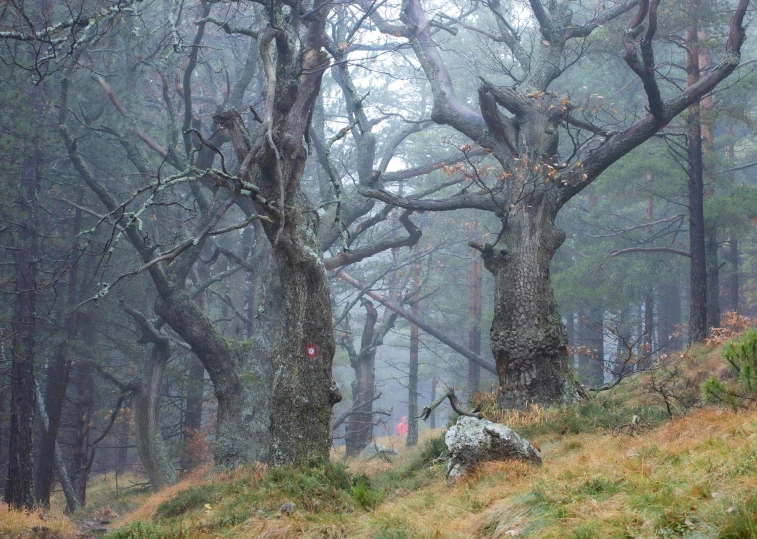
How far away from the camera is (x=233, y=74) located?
24844 mm

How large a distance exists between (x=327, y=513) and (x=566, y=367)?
6.24 metres

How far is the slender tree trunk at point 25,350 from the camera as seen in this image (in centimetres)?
1295

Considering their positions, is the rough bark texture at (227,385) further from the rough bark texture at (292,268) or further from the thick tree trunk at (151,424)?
the rough bark texture at (292,268)

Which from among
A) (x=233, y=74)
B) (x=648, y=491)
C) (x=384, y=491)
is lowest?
(x=384, y=491)

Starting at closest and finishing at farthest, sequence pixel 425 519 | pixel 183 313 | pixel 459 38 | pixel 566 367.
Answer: pixel 425 519
pixel 566 367
pixel 183 313
pixel 459 38

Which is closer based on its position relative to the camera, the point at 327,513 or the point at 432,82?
the point at 327,513

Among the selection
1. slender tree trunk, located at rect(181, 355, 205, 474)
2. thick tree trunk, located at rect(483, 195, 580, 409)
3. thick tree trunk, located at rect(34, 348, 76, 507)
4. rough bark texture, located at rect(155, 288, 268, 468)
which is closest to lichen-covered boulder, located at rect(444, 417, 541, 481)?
thick tree trunk, located at rect(483, 195, 580, 409)

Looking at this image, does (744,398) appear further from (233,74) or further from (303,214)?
(233,74)

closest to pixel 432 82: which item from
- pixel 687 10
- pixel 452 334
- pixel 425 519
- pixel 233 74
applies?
A: pixel 687 10

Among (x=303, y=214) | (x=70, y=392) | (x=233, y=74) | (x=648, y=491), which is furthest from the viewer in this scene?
(x=233, y=74)

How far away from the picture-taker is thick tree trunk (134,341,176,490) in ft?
49.9

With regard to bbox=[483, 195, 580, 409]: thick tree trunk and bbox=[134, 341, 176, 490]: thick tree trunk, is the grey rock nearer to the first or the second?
bbox=[483, 195, 580, 409]: thick tree trunk

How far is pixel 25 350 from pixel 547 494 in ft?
40.8

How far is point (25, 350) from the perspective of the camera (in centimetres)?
1341
